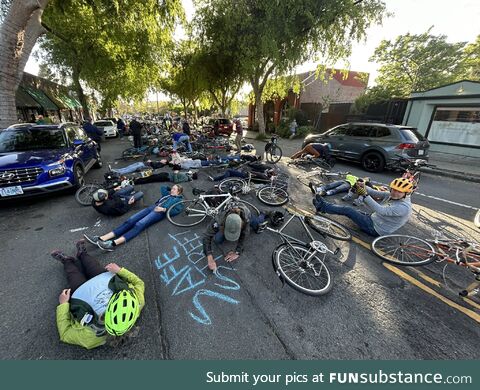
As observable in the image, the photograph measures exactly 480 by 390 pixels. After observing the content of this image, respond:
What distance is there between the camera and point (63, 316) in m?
2.15

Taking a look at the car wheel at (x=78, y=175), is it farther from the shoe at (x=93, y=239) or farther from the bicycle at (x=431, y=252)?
the bicycle at (x=431, y=252)

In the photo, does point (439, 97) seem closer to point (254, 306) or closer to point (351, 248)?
point (351, 248)

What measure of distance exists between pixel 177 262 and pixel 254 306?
146 centimetres

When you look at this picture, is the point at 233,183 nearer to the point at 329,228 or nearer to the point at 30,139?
the point at 329,228

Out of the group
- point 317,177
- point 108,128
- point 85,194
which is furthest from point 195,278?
point 108,128

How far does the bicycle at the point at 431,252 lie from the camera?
295 centimetres

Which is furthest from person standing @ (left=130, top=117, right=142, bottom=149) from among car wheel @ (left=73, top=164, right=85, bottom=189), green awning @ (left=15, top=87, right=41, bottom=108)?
green awning @ (left=15, top=87, right=41, bottom=108)

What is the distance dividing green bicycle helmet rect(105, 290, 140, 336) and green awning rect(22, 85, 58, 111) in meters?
25.9

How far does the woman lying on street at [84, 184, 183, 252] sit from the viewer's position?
3689mm

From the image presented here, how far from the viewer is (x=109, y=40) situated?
49.7 ft

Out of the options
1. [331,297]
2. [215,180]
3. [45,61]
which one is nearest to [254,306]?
[331,297]

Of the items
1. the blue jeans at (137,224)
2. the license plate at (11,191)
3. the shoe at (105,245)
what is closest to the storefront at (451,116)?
the blue jeans at (137,224)

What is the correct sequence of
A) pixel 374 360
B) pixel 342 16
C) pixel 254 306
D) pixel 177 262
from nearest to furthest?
pixel 374 360, pixel 254 306, pixel 177 262, pixel 342 16

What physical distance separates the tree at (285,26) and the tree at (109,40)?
383 cm
